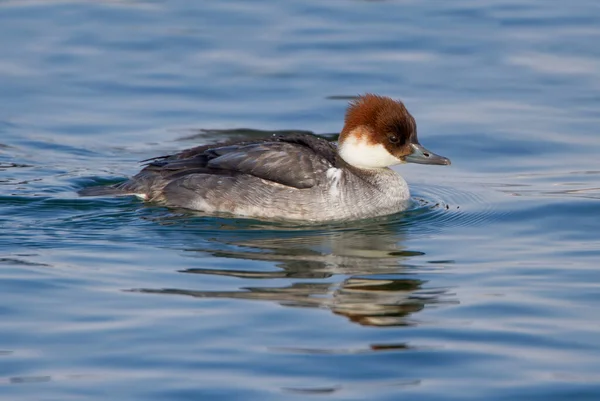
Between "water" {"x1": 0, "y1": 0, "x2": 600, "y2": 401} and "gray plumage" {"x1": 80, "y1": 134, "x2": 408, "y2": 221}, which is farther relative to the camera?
"gray plumage" {"x1": 80, "y1": 134, "x2": 408, "y2": 221}

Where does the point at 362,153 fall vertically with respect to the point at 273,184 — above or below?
above

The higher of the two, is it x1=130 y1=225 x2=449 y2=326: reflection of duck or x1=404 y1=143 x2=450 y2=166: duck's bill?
x1=404 y1=143 x2=450 y2=166: duck's bill

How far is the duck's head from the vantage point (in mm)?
12773

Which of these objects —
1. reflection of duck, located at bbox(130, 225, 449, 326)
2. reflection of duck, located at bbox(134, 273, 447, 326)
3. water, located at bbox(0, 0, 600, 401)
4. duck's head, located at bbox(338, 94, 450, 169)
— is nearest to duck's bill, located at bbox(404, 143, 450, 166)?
duck's head, located at bbox(338, 94, 450, 169)

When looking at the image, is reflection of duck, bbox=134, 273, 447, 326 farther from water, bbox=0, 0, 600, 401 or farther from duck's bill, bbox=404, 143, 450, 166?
duck's bill, bbox=404, 143, 450, 166

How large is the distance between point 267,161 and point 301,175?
39 centimetres

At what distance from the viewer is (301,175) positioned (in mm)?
12586

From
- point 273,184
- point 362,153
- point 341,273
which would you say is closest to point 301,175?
point 273,184

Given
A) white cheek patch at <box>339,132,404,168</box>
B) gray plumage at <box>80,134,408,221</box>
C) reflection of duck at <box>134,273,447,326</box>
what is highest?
white cheek patch at <box>339,132,404,168</box>

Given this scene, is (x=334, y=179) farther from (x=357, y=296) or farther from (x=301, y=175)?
(x=357, y=296)

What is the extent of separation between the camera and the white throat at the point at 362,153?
1291cm

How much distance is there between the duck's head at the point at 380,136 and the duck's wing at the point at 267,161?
29 cm

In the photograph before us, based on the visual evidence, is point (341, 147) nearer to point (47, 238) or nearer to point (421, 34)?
point (47, 238)

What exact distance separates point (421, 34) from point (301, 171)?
7302 millimetres
